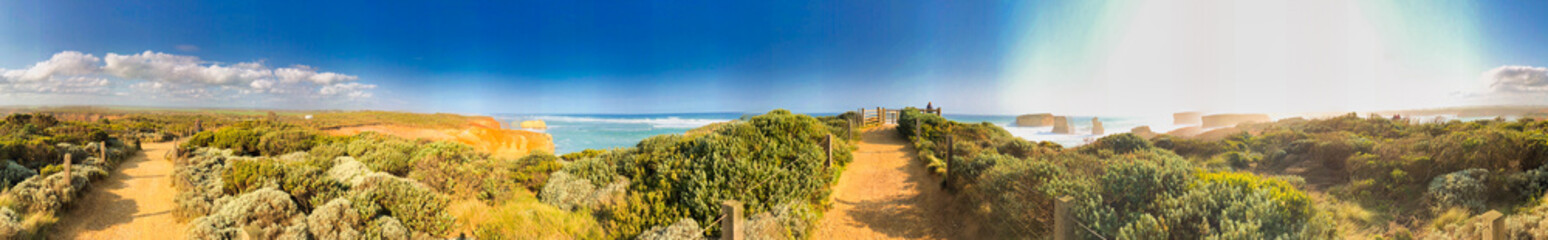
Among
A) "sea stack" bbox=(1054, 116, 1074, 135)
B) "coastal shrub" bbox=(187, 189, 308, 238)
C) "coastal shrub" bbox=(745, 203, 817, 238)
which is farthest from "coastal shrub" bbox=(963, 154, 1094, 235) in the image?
"sea stack" bbox=(1054, 116, 1074, 135)

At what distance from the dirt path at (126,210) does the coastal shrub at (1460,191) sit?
44.2ft

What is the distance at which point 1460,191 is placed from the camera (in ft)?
12.1

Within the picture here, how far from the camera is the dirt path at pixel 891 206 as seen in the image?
4.90 m

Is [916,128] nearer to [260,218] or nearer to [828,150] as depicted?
[828,150]

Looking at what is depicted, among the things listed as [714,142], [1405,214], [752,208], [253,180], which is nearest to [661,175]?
[714,142]

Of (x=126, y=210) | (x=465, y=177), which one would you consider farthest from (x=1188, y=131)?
(x=126, y=210)

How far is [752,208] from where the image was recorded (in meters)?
4.51

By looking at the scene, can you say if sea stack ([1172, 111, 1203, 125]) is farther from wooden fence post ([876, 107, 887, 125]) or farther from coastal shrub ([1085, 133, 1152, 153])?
wooden fence post ([876, 107, 887, 125])

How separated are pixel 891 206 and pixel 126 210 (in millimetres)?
10707

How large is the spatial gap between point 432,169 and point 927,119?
11887mm

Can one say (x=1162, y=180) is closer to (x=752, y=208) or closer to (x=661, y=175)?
(x=752, y=208)

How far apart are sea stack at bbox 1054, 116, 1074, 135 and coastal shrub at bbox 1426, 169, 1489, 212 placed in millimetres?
7023

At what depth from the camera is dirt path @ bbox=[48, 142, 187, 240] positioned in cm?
544

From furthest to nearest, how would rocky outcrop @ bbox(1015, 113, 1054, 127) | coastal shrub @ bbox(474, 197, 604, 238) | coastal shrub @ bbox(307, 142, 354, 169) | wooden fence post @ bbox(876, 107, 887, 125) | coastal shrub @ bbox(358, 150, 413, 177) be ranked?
wooden fence post @ bbox(876, 107, 887, 125), rocky outcrop @ bbox(1015, 113, 1054, 127), coastal shrub @ bbox(307, 142, 354, 169), coastal shrub @ bbox(358, 150, 413, 177), coastal shrub @ bbox(474, 197, 604, 238)
